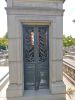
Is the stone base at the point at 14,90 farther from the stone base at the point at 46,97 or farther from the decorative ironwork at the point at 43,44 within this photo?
the decorative ironwork at the point at 43,44

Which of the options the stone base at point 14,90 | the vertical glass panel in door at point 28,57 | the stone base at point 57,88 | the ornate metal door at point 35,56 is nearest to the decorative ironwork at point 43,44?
the ornate metal door at point 35,56

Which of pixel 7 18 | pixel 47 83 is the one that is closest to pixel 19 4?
pixel 7 18

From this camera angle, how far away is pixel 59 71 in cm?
479

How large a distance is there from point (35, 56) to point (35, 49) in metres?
0.21

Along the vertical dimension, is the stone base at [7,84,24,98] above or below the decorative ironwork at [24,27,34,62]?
below

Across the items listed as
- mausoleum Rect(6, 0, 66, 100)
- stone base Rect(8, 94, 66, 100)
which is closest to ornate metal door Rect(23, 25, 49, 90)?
mausoleum Rect(6, 0, 66, 100)

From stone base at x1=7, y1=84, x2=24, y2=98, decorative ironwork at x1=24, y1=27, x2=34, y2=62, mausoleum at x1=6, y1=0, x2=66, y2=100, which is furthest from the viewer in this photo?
decorative ironwork at x1=24, y1=27, x2=34, y2=62

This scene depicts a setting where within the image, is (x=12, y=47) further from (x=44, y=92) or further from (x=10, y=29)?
(x=44, y=92)

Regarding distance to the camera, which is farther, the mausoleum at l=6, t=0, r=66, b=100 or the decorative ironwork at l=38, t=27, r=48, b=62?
the decorative ironwork at l=38, t=27, r=48, b=62

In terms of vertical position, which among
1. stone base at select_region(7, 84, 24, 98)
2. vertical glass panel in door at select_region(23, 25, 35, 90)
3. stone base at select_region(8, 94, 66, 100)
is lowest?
stone base at select_region(8, 94, 66, 100)

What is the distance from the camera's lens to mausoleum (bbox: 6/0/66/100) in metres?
4.52

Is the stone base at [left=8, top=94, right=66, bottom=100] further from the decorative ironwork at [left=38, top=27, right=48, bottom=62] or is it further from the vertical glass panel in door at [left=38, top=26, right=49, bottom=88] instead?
the decorative ironwork at [left=38, top=27, right=48, bottom=62]

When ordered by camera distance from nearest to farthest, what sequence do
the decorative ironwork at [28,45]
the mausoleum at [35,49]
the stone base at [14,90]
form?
the mausoleum at [35,49]
the stone base at [14,90]
the decorative ironwork at [28,45]

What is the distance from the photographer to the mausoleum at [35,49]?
452cm
